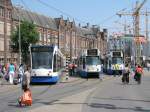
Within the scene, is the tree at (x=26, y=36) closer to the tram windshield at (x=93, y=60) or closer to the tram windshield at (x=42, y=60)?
the tram windshield at (x=93, y=60)

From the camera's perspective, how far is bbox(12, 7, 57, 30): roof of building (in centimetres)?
8857

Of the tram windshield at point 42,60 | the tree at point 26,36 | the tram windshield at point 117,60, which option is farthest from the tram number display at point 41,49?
the tree at point 26,36

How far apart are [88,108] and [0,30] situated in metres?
64.3

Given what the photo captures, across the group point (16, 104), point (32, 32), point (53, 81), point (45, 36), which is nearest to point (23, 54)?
point (32, 32)

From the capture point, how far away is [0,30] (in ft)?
265

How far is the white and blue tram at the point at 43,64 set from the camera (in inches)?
1425

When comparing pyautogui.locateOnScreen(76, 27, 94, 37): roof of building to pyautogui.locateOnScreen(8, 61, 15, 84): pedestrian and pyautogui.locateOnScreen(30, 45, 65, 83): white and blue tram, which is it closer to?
pyautogui.locateOnScreen(8, 61, 15, 84): pedestrian

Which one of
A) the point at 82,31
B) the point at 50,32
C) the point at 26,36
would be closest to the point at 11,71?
the point at 26,36

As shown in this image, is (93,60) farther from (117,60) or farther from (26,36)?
(26,36)

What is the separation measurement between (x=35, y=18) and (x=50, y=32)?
8207 mm

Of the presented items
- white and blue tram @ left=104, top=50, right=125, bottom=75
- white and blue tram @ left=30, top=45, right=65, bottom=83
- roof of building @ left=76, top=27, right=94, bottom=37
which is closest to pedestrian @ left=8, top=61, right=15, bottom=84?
white and blue tram @ left=30, top=45, right=65, bottom=83

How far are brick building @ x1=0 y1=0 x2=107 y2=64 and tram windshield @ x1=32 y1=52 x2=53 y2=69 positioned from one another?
143 feet

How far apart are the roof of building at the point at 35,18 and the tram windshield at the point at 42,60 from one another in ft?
164

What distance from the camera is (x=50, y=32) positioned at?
355 feet
